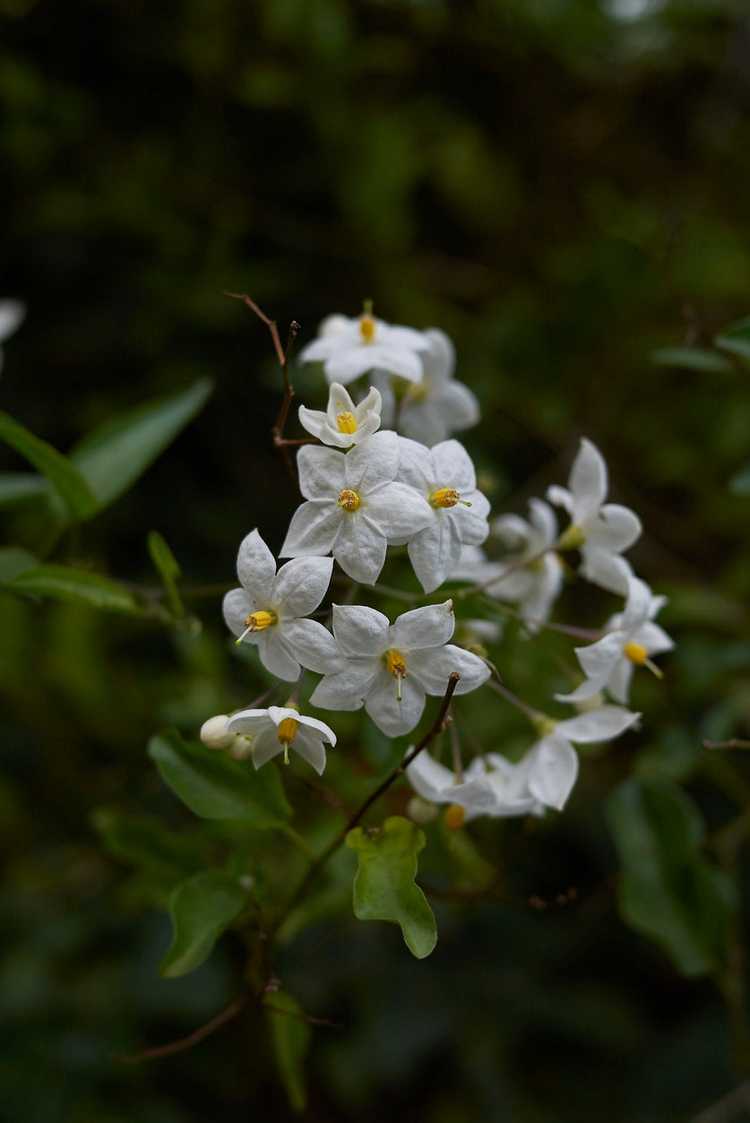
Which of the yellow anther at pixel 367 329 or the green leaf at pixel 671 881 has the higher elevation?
the yellow anther at pixel 367 329

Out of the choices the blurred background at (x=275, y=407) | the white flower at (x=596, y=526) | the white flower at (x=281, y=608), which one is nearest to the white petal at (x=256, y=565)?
the white flower at (x=281, y=608)

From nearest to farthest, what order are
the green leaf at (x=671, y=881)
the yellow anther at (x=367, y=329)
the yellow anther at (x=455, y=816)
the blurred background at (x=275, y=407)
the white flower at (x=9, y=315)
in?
1. the yellow anther at (x=455, y=816)
2. the yellow anther at (x=367, y=329)
3. the green leaf at (x=671, y=881)
4. the white flower at (x=9, y=315)
5. the blurred background at (x=275, y=407)

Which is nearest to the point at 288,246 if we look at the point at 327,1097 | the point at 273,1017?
the point at 273,1017

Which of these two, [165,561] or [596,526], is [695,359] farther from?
[165,561]

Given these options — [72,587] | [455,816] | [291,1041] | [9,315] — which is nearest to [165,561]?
[72,587]

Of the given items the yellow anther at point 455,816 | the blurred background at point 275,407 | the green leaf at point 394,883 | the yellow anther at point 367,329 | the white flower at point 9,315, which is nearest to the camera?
the green leaf at point 394,883

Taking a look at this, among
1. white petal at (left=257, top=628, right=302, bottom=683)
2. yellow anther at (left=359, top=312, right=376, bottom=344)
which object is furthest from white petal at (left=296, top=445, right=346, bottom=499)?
yellow anther at (left=359, top=312, right=376, bottom=344)

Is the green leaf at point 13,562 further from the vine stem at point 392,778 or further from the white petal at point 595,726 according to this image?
the white petal at point 595,726
